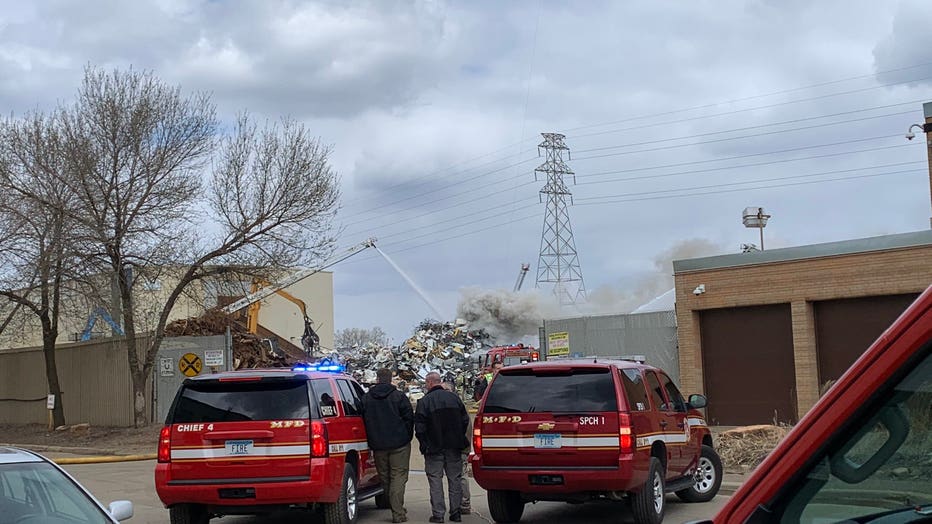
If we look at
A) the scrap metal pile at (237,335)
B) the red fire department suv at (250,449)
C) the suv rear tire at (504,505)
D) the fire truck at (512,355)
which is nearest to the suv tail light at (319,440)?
the red fire department suv at (250,449)

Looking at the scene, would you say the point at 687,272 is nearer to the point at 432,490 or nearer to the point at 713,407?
the point at 713,407

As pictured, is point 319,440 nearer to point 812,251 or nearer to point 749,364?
point 812,251

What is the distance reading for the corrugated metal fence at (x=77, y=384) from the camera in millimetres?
32562

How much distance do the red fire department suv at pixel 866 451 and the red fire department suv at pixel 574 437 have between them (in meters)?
8.37

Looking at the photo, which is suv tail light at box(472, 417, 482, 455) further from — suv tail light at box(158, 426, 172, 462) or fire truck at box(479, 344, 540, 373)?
fire truck at box(479, 344, 540, 373)

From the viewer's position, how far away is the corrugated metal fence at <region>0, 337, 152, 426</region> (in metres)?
32.6

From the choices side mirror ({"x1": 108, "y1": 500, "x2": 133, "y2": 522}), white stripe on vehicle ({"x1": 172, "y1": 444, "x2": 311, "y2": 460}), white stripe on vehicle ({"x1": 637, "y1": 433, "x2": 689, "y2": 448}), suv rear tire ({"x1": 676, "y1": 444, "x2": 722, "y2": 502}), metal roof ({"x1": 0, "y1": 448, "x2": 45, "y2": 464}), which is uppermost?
metal roof ({"x1": 0, "y1": 448, "x2": 45, "y2": 464})

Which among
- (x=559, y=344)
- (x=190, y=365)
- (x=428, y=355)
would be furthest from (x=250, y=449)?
(x=428, y=355)

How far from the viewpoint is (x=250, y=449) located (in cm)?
1049

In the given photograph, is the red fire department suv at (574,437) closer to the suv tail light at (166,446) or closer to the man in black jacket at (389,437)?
the man in black jacket at (389,437)

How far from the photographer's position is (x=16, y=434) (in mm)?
33500

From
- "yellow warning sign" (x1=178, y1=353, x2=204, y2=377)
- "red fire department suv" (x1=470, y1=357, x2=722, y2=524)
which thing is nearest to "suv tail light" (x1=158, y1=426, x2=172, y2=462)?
"red fire department suv" (x1=470, y1=357, x2=722, y2=524)

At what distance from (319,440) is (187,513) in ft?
5.81

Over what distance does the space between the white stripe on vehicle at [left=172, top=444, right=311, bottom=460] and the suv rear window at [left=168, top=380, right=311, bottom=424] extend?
31 centimetres
